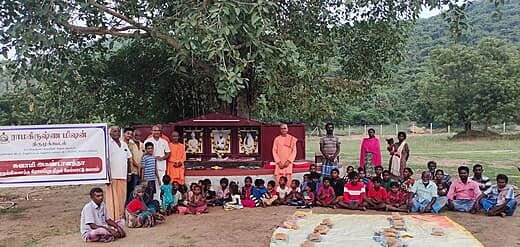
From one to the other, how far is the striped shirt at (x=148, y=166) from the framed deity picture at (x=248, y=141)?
288 centimetres

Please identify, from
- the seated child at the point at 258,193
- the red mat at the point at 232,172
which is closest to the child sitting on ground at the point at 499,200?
the red mat at the point at 232,172

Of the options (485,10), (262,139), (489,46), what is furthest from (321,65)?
(485,10)

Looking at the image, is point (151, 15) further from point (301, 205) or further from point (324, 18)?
point (301, 205)

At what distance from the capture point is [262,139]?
1145 centimetres

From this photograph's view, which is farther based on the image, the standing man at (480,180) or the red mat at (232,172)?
the red mat at (232,172)

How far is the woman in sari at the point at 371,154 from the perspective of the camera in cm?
1086

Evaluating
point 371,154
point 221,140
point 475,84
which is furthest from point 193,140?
point 475,84

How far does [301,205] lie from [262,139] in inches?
90.7

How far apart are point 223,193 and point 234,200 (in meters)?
0.37

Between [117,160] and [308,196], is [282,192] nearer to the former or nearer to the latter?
[308,196]

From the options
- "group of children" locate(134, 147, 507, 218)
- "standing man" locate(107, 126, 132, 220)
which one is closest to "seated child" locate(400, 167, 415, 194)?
"group of children" locate(134, 147, 507, 218)

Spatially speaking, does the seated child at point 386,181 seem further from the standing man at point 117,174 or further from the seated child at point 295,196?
the standing man at point 117,174

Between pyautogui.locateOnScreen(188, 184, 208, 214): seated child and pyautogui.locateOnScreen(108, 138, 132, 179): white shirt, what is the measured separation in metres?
1.30

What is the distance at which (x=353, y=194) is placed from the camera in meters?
9.30
